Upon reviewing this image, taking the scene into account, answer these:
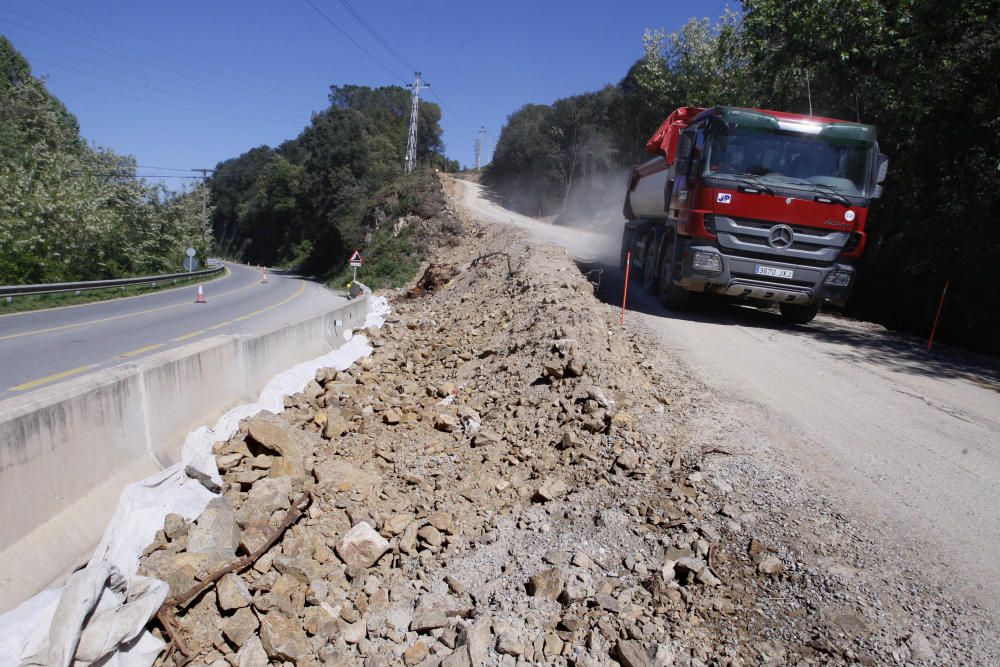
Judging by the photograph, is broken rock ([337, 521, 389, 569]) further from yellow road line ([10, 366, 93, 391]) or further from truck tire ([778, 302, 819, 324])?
truck tire ([778, 302, 819, 324])

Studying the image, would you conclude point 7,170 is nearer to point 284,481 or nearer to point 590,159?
point 284,481

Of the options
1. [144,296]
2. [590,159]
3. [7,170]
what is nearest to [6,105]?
[7,170]

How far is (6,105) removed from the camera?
120 feet

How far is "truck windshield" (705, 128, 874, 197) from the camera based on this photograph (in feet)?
31.0

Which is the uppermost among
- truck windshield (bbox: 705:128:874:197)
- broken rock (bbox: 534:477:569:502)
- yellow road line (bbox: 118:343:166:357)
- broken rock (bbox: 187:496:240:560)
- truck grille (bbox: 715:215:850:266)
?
truck windshield (bbox: 705:128:874:197)

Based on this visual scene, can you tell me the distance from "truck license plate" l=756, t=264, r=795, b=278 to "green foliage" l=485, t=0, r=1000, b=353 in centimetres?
390

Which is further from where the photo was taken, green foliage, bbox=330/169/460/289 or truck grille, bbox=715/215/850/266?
green foliage, bbox=330/169/460/289

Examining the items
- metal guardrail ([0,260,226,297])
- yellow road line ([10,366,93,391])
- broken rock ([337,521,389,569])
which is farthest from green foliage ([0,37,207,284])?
broken rock ([337,521,389,569])

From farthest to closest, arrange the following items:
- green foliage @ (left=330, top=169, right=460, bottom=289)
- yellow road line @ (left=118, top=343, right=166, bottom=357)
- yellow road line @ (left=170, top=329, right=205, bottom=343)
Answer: green foliage @ (left=330, top=169, right=460, bottom=289) < yellow road line @ (left=170, top=329, right=205, bottom=343) < yellow road line @ (left=118, top=343, right=166, bottom=357)

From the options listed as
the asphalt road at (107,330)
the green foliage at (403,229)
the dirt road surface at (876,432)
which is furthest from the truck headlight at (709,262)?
the green foliage at (403,229)

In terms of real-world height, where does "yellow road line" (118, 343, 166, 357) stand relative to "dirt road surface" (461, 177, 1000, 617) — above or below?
below

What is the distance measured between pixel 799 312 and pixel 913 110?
509 centimetres

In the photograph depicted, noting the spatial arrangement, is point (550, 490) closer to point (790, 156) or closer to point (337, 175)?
point (790, 156)

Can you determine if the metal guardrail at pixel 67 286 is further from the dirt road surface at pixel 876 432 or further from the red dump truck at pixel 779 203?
the red dump truck at pixel 779 203
